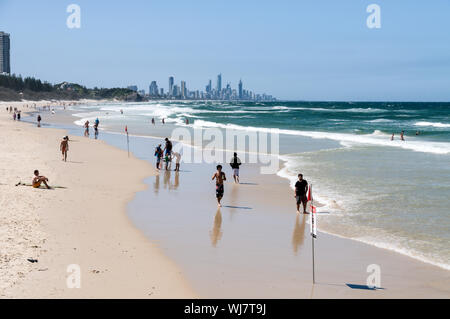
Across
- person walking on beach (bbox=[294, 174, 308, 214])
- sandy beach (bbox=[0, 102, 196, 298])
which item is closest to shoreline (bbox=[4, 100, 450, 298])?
sandy beach (bbox=[0, 102, 196, 298])

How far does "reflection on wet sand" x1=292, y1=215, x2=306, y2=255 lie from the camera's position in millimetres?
10578

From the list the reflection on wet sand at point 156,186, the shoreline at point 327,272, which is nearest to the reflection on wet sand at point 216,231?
the shoreline at point 327,272

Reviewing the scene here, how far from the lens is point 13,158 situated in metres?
20.8

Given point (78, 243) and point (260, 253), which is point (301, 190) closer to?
point (260, 253)

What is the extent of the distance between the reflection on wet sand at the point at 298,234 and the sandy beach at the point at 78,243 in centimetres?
309

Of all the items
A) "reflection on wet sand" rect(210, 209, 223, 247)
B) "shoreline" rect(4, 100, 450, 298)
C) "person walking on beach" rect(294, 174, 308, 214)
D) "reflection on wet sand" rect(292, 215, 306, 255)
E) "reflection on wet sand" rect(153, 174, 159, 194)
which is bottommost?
"shoreline" rect(4, 100, 450, 298)

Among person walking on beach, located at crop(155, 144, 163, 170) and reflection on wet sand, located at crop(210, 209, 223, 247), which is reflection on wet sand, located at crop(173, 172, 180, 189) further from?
reflection on wet sand, located at crop(210, 209, 223, 247)

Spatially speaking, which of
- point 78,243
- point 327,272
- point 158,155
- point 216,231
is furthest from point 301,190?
point 158,155

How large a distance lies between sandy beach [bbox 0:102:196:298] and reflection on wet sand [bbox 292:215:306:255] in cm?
309

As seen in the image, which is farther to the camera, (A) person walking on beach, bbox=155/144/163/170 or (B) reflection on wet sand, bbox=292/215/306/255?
(A) person walking on beach, bbox=155/144/163/170

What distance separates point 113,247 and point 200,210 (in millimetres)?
4287

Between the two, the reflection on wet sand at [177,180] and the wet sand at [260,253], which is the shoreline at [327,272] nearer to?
the wet sand at [260,253]

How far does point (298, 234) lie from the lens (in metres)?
11.5
